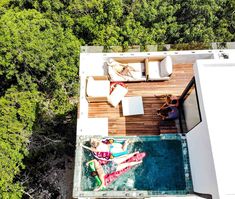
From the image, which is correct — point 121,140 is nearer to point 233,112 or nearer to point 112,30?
point 233,112

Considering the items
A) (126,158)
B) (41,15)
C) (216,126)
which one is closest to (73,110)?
(41,15)

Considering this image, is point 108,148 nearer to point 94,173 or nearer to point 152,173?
point 94,173

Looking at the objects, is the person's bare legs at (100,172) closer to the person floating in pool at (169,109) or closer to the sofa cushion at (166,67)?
the person floating in pool at (169,109)

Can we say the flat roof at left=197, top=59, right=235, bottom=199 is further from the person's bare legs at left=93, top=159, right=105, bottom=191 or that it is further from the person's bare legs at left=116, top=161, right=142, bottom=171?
the person's bare legs at left=93, top=159, right=105, bottom=191

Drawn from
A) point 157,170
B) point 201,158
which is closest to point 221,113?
point 201,158

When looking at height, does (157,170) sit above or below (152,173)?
above
